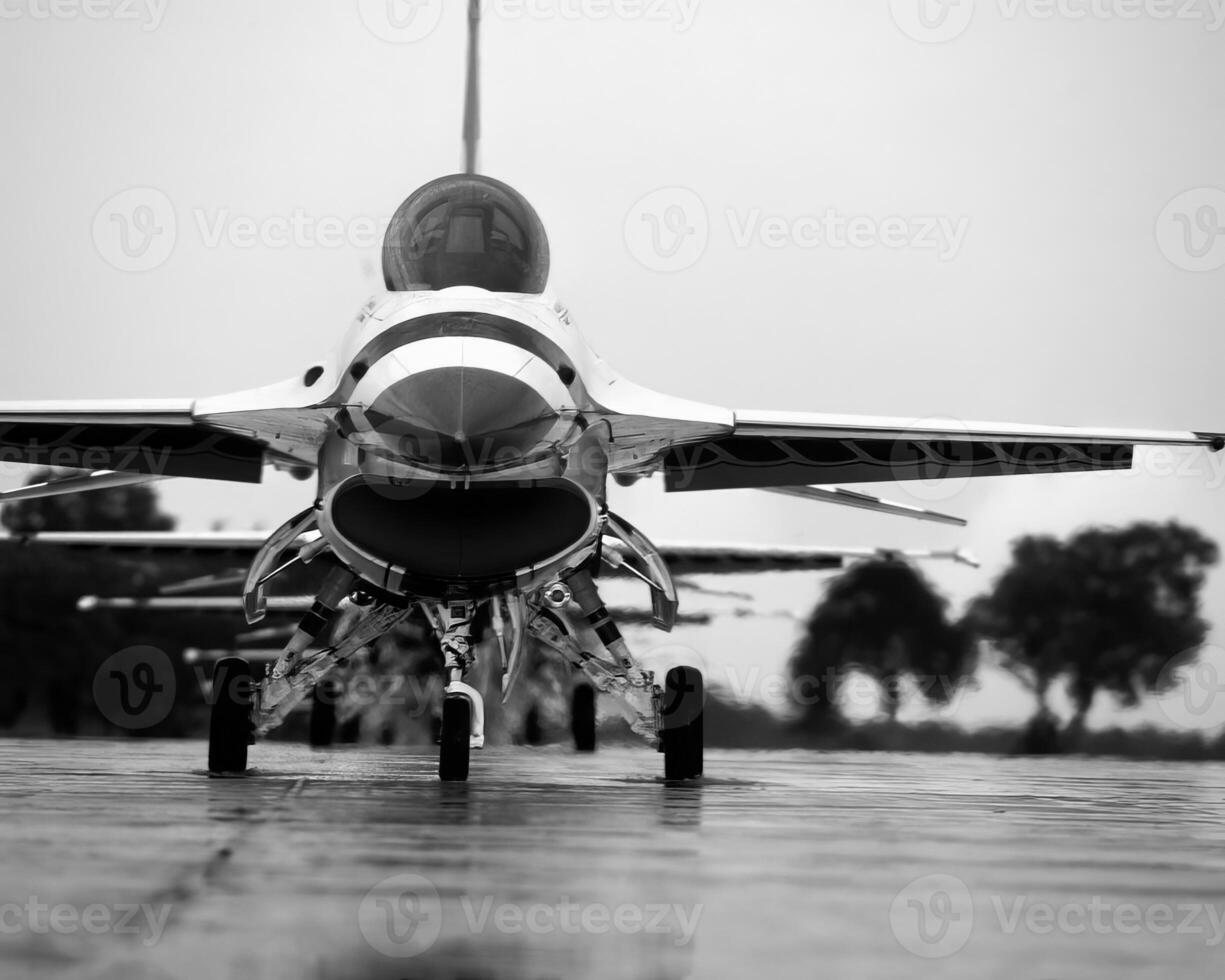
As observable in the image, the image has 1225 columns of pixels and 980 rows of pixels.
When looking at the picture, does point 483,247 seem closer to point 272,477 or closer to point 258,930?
point 272,477

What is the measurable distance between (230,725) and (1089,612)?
12931 mm

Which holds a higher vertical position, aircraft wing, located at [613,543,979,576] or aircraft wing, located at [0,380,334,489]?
aircraft wing, located at [613,543,979,576]

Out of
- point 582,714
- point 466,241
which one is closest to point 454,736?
point 466,241

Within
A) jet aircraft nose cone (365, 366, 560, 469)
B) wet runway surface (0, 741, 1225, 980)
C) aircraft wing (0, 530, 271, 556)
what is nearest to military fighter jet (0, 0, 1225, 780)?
jet aircraft nose cone (365, 366, 560, 469)

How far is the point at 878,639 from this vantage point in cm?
2006

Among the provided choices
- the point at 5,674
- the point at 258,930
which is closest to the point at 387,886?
the point at 258,930

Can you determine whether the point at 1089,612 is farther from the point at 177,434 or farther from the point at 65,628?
the point at 65,628

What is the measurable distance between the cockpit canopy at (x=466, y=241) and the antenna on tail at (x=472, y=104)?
9.59 feet

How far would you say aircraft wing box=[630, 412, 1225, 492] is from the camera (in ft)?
29.1

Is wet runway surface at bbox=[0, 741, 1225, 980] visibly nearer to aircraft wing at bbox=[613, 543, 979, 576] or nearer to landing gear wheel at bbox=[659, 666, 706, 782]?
landing gear wheel at bbox=[659, 666, 706, 782]

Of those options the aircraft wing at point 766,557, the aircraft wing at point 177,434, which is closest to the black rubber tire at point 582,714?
the aircraft wing at point 766,557

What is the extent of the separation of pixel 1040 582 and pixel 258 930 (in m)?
16.8

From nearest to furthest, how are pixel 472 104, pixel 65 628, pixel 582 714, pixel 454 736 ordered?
1. pixel 454 736
2. pixel 472 104
3. pixel 582 714
4. pixel 65 628

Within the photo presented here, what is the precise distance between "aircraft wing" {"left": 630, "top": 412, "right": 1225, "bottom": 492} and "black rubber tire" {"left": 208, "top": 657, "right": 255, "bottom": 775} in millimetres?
2793
